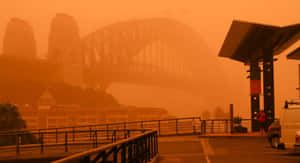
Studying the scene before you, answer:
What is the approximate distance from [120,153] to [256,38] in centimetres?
1692

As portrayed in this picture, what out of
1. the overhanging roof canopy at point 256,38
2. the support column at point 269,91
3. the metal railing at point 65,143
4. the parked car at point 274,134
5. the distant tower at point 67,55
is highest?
the distant tower at point 67,55

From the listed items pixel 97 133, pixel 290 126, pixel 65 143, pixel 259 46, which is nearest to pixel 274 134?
pixel 290 126

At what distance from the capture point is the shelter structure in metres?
21.7

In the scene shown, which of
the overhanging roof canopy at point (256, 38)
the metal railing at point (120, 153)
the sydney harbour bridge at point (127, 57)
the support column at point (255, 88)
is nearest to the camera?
the metal railing at point (120, 153)

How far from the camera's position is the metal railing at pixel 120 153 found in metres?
5.16

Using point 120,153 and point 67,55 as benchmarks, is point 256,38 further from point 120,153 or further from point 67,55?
point 67,55

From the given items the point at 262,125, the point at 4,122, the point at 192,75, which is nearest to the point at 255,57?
the point at 262,125

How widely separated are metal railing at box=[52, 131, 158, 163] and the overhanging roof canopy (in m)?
9.64

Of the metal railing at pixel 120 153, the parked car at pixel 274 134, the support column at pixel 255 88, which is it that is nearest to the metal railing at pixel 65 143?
the parked car at pixel 274 134

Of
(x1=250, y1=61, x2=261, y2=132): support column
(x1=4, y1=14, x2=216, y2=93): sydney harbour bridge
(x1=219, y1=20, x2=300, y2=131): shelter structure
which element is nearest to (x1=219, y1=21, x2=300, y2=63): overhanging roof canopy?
(x1=219, y1=20, x2=300, y2=131): shelter structure

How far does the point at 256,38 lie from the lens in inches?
930

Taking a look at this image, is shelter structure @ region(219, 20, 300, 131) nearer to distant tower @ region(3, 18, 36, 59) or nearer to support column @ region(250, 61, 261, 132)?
support column @ region(250, 61, 261, 132)

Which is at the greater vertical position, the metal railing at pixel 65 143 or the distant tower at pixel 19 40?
the distant tower at pixel 19 40

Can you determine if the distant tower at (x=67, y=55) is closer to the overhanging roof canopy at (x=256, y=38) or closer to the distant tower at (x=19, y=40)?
the distant tower at (x=19, y=40)
